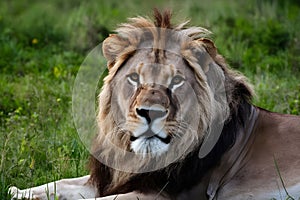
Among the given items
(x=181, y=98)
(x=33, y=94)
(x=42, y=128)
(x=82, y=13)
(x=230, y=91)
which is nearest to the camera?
(x=181, y=98)

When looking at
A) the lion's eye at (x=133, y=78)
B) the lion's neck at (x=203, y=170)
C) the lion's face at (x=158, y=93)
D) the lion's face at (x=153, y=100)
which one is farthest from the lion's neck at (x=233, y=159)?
Result: the lion's eye at (x=133, y=78)

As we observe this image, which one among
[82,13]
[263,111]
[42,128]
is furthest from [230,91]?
[82,13]

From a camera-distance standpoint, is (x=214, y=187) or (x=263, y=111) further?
(x=263, y=111)

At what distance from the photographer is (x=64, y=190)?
4715 millimetres

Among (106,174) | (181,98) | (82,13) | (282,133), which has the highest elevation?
(181,98)

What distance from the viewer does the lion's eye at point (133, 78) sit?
13.8 feet

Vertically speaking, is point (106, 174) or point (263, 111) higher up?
point (263, 111)

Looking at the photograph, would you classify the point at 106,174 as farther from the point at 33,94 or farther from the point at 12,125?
the point at 33,94

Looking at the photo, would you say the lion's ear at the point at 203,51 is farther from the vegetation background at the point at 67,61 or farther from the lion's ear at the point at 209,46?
the vegetation background at the point at 67,61

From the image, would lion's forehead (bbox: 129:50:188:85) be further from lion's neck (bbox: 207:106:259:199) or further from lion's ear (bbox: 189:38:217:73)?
lion's neck (bbox: 207:106:259:199)

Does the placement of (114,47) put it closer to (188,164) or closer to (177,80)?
(177,80)

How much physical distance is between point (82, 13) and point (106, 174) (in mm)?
5214

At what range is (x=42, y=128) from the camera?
5879 millimetres

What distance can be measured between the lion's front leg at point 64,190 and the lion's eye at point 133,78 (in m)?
0.77
